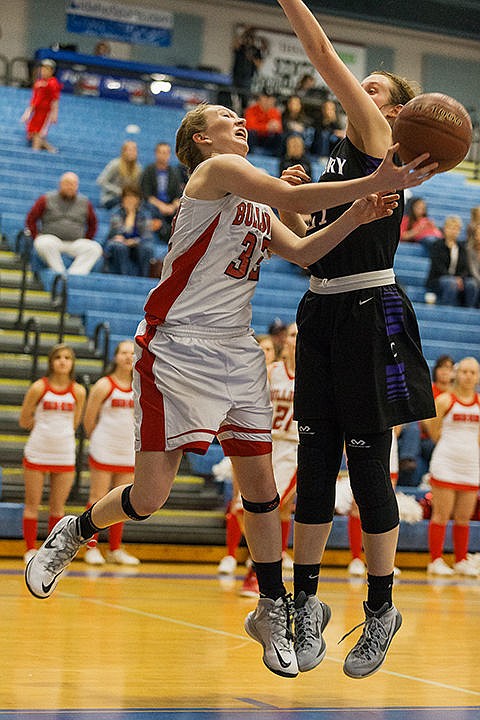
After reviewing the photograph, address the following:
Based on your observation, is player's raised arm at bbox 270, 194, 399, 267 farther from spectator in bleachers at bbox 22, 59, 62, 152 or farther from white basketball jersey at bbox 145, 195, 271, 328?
spectator in bleachers at bbox 22, 59, 62, 152

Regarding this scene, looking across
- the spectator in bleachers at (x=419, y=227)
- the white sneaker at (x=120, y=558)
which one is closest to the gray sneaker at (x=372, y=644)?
the white sneaker at (x=120, y=558)

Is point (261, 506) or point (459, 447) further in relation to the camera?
point (459, 447)

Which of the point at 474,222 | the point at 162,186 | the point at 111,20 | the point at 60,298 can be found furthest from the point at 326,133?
the point at 60,298

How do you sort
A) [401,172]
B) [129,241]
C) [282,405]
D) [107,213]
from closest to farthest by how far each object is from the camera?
1. [401,172]
2. [282,405]
3. [129,241]
4. [107,213]

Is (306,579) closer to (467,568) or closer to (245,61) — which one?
(467,568)

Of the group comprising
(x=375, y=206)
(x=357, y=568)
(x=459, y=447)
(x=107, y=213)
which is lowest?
(x=357, y=568)

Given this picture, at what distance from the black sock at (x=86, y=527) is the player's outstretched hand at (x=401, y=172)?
173cm

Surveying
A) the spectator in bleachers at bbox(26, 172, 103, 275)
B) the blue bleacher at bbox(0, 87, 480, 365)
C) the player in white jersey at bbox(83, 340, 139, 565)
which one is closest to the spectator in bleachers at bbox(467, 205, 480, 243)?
the blue bleacher at bbox(0, 87, 480, 365)

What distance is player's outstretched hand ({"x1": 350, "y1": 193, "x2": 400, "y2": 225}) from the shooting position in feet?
13.4

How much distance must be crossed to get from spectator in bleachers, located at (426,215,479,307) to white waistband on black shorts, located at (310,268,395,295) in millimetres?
9771

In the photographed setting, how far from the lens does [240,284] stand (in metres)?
4.48

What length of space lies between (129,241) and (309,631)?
8407 millimetres

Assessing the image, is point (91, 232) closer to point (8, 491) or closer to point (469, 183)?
point (8, 491)

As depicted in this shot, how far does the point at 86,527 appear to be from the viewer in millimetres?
4734
